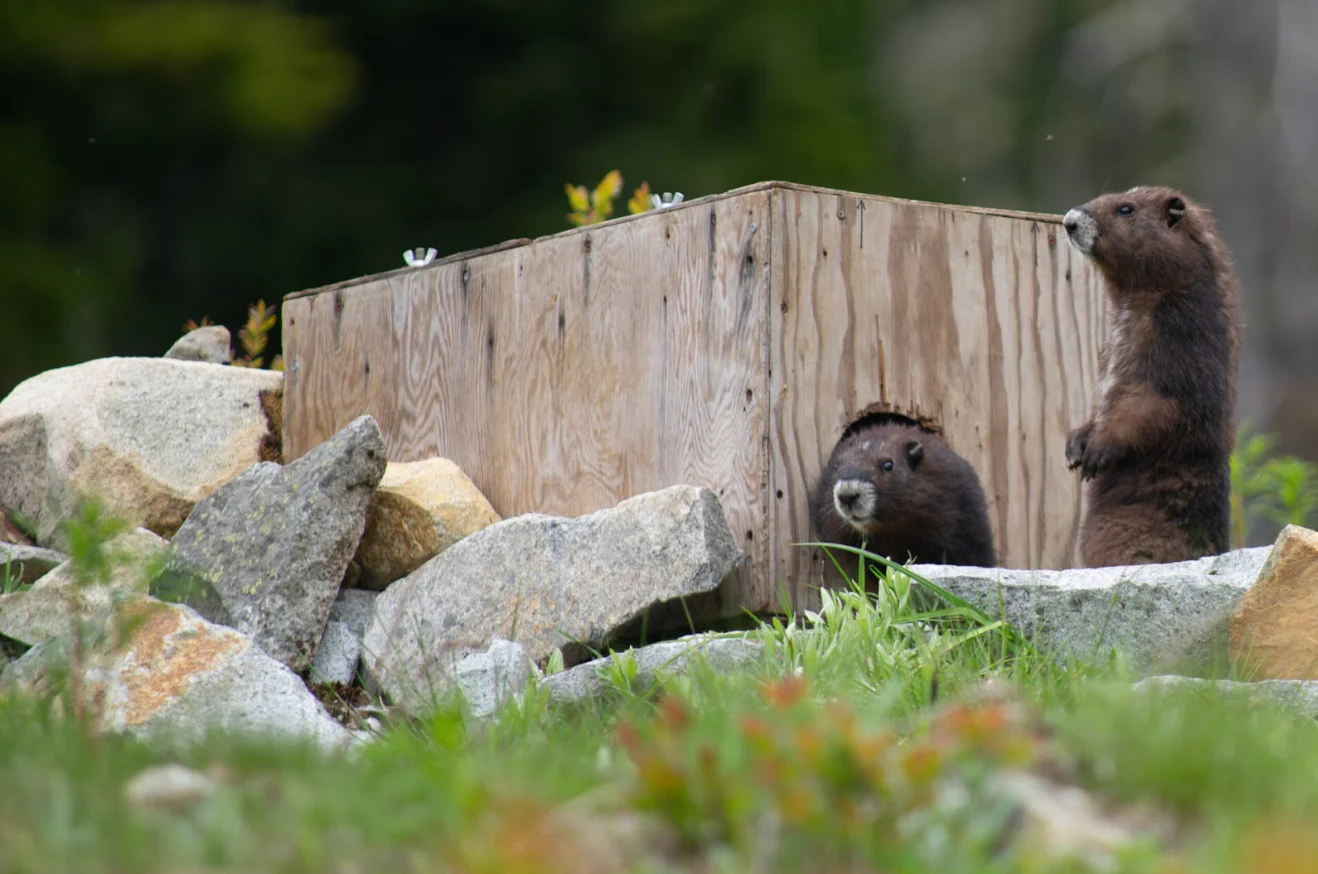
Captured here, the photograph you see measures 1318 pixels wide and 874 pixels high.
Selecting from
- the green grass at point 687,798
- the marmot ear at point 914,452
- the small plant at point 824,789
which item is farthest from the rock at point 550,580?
the small plant at point 824,789

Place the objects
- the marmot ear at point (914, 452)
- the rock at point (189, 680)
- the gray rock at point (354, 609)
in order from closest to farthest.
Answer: the rock at point (189, 680) → the marmot ear at point (914, 452) → the gray rock at point (354, 609)

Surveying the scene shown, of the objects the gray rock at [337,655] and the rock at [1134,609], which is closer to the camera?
the rock at [1134,609]

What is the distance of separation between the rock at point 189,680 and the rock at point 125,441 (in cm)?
178

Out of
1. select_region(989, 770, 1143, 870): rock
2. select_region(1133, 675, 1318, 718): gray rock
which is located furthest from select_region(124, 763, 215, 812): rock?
select_region(1133, 675, 1318, 718): gray rock

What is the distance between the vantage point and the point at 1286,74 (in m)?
17.4

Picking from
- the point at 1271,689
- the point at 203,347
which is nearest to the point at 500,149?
the point at 203,347

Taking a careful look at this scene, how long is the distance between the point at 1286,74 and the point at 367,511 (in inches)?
589

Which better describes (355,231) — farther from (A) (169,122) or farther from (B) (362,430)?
(B) (362,430)

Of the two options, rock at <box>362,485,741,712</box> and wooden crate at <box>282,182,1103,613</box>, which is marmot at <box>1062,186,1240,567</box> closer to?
wooden crate at <box>282,182,1103,613</box>

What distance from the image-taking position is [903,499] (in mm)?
5406

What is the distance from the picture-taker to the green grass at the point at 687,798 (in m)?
1.84

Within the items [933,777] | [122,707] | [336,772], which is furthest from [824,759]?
[122,707]

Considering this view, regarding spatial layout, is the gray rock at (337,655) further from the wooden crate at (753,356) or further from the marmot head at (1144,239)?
the marmot head at (1144,239)

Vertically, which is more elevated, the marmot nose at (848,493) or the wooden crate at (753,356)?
the wooden crate at (753,356)
